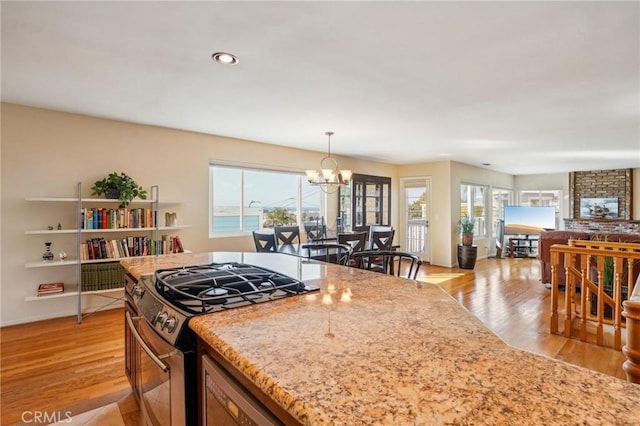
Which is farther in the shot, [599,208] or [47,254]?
[599,208]

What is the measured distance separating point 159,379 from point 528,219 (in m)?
9.85

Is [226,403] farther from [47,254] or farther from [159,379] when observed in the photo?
[47,254]

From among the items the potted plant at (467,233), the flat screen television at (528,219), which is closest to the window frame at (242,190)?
the potted plant at (467,233)

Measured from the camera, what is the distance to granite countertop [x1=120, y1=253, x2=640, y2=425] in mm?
573

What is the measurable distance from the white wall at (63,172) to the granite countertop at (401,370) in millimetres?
3659

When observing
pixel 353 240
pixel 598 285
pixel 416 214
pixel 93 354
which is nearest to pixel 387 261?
pixel 353 240

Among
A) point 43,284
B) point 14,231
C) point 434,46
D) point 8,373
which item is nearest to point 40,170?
point 14,231

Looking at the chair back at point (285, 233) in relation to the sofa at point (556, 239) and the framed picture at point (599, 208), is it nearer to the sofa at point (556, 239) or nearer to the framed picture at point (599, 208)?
the sofa at point (556, 239)

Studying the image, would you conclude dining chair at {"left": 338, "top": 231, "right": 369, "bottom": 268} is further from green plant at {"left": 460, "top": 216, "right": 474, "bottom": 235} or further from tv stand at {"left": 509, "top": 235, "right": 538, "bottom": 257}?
tv stand at {"left": 509, "top": 235, "right": 538, "bottom": 257}

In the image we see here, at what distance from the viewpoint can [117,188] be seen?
3711 millimetres

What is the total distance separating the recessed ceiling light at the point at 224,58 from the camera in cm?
227

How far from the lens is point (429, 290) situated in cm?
145

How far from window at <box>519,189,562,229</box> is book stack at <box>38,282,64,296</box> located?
11.1m

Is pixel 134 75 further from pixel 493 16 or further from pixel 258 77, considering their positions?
pixel 493 16
